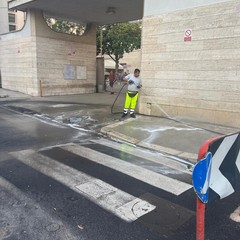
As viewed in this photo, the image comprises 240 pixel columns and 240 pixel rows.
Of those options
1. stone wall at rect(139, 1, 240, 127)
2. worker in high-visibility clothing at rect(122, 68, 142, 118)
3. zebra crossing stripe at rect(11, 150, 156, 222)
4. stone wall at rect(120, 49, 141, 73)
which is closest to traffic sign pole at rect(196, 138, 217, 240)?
zebra crossing stripe at rect(11, 150, 156, 222)

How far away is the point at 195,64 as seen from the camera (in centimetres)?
900

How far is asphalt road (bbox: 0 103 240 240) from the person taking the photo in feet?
10.3

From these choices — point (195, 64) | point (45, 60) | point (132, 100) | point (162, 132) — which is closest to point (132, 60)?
point (45, 60)

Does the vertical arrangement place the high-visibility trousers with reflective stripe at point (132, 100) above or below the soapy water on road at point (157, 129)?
above

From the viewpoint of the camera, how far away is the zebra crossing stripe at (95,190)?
11.8 feet

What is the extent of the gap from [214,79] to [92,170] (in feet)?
18.0

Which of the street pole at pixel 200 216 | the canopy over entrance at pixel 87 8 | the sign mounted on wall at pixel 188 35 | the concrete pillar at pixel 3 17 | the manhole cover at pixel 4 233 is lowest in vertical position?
the manhole cover at pixel 4 233

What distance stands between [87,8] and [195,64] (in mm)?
9773

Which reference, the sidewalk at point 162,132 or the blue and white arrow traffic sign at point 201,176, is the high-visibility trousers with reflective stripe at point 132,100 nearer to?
the sidewalk at point 162,132

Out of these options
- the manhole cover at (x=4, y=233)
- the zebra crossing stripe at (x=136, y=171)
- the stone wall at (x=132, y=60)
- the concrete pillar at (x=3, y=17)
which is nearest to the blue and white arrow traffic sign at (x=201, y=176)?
the zebra crossing stripe at (x=136, y=171)

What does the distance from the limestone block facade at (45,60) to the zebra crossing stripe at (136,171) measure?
462 inches

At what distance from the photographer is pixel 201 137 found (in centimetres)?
744

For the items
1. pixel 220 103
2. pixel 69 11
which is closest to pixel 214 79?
pixel 220 103

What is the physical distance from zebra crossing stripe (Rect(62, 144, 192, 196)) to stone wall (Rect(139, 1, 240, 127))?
4454 mm
